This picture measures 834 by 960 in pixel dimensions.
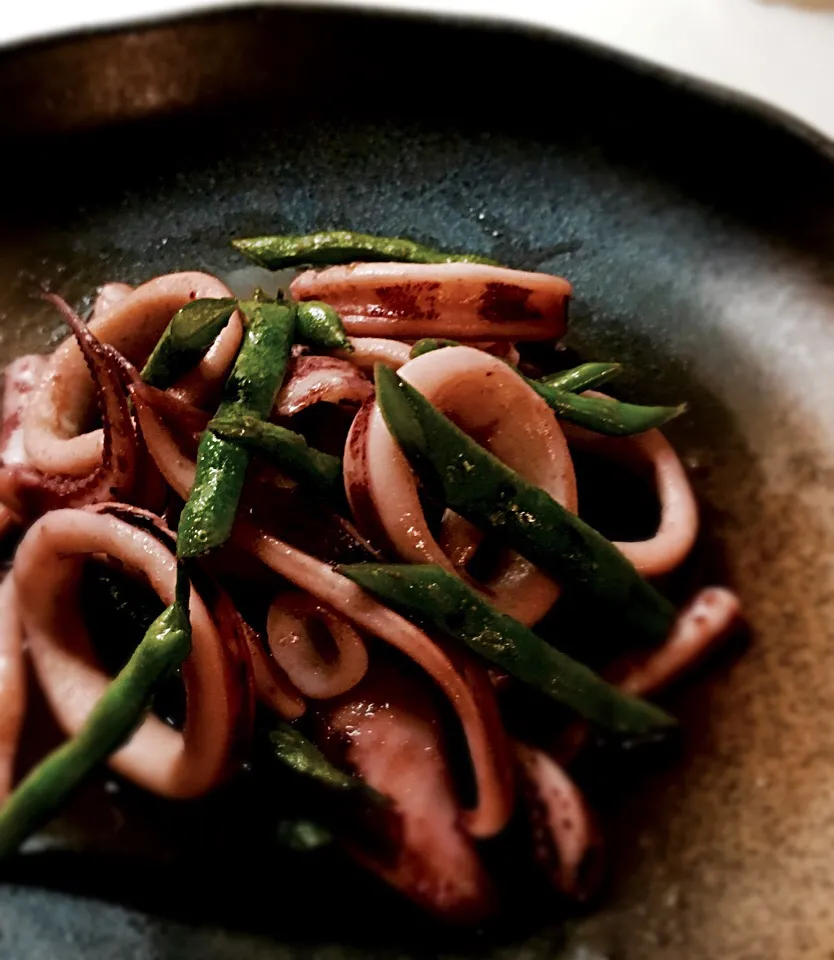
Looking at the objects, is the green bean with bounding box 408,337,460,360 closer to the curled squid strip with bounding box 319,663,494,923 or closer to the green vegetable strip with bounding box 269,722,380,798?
the curled squid strip with bounding box 319,663,494,923

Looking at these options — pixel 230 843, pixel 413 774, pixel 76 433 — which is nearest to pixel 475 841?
pixel 413 774

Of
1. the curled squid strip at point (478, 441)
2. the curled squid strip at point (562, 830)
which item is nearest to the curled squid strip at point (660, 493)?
the curled squid strip at point (478, 441)

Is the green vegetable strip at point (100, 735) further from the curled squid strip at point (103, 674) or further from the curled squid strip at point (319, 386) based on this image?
the curled squid strip at point (319, 386)

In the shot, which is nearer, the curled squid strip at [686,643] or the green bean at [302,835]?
the green bean at [302,835]

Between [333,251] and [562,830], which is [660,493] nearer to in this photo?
[562,830]

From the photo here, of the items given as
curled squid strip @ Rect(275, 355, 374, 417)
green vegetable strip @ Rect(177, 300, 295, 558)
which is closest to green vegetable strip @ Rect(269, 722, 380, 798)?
green vegetable strip @ Rect(177, 300, 295, 558)

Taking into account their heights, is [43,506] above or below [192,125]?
below

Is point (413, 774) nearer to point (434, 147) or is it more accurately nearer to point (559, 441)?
point (559, 441)
